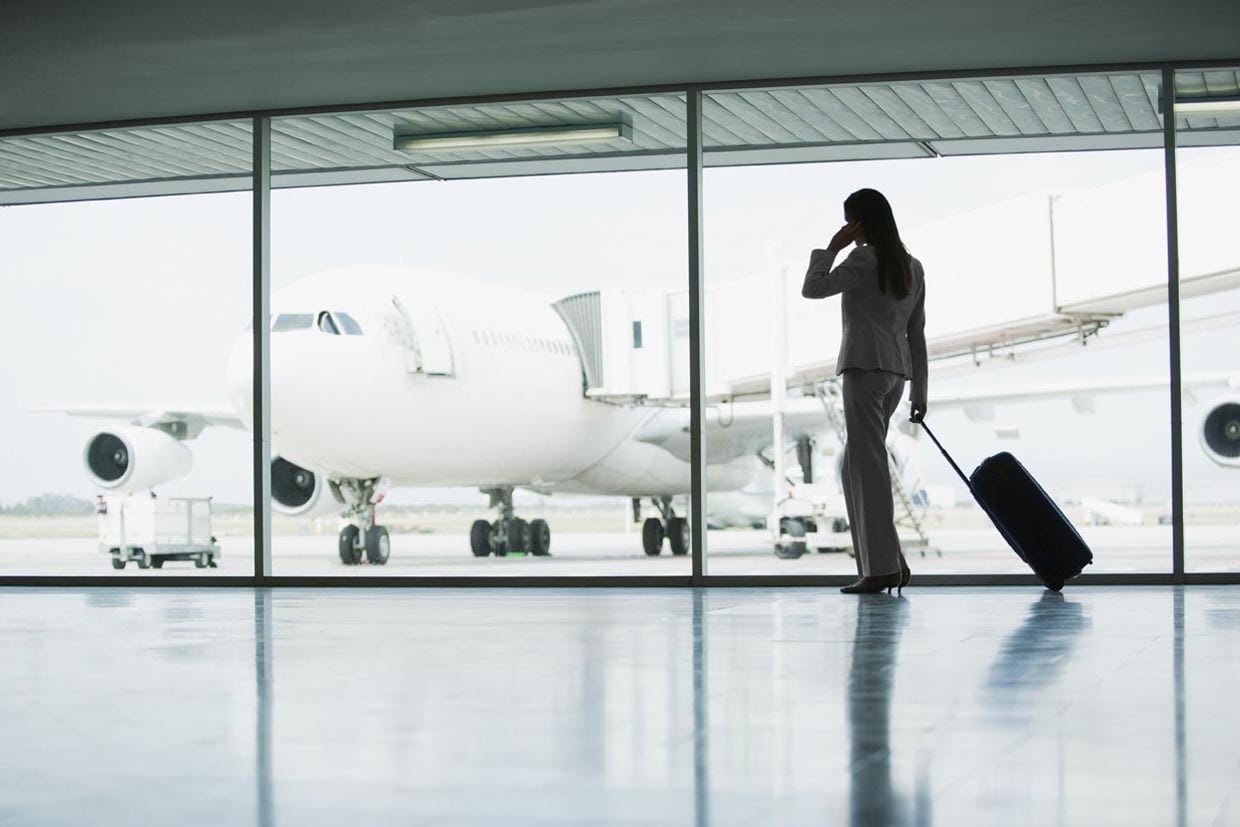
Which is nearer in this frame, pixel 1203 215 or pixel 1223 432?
pixel 1203 215

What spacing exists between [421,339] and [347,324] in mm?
504

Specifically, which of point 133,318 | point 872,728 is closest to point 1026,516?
point 872,728

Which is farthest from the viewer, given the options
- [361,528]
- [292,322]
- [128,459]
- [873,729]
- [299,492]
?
[299,492]

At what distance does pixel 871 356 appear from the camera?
419 cm

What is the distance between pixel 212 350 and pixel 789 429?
586cm

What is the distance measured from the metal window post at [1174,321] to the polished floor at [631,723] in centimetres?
203

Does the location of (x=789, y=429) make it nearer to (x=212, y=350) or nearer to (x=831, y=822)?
(x=212, y=350)

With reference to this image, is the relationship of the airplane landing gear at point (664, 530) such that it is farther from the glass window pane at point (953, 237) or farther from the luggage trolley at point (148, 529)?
the luggage trolley at point (148, 529)

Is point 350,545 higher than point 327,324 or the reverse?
the reverse

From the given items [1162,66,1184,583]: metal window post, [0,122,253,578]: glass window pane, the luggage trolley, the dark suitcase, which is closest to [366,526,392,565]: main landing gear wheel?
[0,122,253,578]: glass window pane

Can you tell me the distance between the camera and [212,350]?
891 cm

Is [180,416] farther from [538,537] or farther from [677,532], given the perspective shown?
[677,532]

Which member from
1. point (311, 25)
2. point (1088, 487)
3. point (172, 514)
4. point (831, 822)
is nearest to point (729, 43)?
point (311, 25)

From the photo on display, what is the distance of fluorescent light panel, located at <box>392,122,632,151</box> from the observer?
21.0 ft
